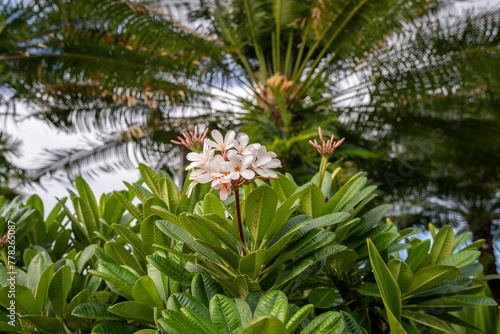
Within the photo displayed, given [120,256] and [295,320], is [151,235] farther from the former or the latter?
[295,320]

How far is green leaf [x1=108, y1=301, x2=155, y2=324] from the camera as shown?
1.18 metres

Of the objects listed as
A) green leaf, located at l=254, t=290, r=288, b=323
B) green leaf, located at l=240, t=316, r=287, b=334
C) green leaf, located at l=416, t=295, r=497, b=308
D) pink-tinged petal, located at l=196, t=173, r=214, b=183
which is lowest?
green leaf, located at l=416, t=295, r=497, b=308

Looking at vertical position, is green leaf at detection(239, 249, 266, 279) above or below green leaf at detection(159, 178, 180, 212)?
below

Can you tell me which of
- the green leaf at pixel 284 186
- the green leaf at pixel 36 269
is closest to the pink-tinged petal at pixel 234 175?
the green leaf at pixel 284 186

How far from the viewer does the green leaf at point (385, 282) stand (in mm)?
1214

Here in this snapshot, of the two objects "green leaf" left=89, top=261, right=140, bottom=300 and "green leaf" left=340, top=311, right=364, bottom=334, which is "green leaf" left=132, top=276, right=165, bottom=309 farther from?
"green leaf" left=340, top=311, right=364, bottom=334

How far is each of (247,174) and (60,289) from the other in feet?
1.86

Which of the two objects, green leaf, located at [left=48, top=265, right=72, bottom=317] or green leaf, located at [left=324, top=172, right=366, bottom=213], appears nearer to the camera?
green leaf, located at [left=48, top=265, right=72, bottom=317]

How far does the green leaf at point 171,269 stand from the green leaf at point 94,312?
18 centimetres

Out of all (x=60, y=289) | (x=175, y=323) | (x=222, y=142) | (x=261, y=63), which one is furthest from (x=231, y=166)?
(x=261, y=63)

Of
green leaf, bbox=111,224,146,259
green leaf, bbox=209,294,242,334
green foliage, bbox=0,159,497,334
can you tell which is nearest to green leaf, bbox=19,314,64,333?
green foliage, bbox=0,159,497,334

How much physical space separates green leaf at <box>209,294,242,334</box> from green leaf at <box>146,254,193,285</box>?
0.65 ft

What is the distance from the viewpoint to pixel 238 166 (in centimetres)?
112

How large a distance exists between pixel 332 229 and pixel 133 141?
461 centimetres
